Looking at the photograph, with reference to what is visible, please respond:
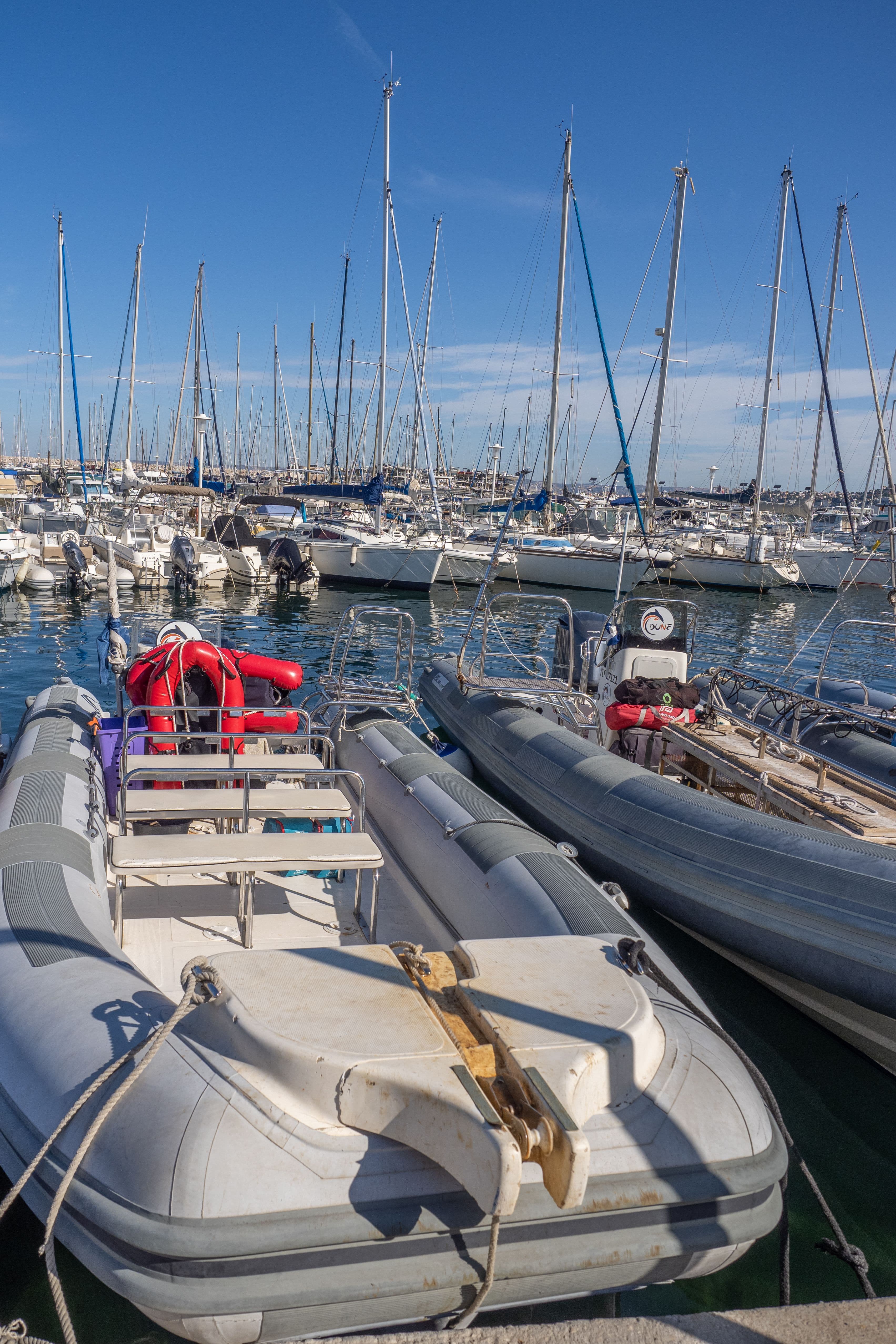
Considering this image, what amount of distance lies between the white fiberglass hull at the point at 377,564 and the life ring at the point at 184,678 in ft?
69.8

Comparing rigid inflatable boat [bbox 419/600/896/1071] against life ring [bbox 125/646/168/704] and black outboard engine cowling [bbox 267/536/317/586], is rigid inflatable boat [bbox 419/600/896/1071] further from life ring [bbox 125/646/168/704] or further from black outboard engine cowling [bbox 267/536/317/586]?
black outboard engine cowling [bbox 267/536/317/586]

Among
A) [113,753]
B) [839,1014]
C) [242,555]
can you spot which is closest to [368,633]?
[242,555]

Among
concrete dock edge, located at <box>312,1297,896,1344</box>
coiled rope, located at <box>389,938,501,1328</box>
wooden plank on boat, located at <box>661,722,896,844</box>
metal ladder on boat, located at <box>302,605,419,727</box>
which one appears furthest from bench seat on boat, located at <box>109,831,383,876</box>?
wooden plank on boat, located at <box>661,722,896,844</box>

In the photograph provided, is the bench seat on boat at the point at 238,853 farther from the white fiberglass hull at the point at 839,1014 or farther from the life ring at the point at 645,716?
the life ring at the point at 645,716

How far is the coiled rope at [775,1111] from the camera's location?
3104mm

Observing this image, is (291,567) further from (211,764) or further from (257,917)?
(257,917)

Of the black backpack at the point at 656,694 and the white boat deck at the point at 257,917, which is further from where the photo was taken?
the black backpack at the point at 656,694

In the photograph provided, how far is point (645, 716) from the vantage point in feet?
28.0

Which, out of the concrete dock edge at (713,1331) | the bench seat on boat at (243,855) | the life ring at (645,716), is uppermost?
the bench seat on boat at (243,855)

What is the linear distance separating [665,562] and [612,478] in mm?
15624

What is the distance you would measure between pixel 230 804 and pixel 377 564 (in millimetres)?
24120

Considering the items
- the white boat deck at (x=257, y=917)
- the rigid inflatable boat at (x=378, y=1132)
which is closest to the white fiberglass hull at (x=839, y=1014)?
the white boat deck at (x=257, y=917)

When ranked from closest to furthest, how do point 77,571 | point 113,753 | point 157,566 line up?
point 113,753, point 77,571, point 157,566

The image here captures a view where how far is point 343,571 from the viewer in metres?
28.6
